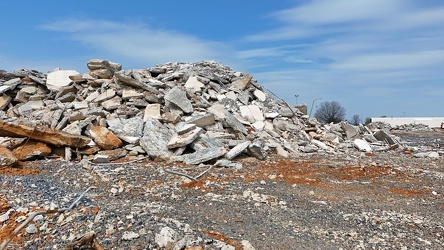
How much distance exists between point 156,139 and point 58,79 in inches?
241

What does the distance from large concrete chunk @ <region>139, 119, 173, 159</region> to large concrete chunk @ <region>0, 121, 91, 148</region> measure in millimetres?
1308

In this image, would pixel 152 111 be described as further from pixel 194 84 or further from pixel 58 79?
pixel 58 79

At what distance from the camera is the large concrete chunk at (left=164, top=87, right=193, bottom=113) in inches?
380

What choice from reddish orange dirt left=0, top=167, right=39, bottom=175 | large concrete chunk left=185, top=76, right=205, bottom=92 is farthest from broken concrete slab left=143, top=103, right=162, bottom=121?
reddish orange dirt left=0, top=167, right=39, bottom=175

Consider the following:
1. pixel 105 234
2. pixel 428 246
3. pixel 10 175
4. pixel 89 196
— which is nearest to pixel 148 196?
pixel 89 196

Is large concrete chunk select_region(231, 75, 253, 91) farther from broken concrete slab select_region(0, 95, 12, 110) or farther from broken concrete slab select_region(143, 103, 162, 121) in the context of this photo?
broken concrete slab select_region(0, 95, 12, 110)

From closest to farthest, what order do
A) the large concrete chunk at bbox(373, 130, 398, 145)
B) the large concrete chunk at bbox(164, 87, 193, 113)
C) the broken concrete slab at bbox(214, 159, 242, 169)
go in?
the broken concrete slab at bbox(214, 159, 242, 169), the large concrete chunk at bbox(164, 87, 193, 113), the large concrete chunk at bbox(373, 130, 398, 145)

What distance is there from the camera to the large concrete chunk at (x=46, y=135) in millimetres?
7219

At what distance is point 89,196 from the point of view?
5199 mm

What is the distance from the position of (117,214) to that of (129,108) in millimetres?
5791

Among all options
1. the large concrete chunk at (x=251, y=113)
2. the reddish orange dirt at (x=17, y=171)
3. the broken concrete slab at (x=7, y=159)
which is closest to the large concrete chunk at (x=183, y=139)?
the reddish orange dirt at (x=17, y=171)

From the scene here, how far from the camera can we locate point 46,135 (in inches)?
295

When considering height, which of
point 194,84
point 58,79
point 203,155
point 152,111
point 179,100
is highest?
point 194,84

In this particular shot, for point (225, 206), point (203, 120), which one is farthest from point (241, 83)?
point (225, 206)
